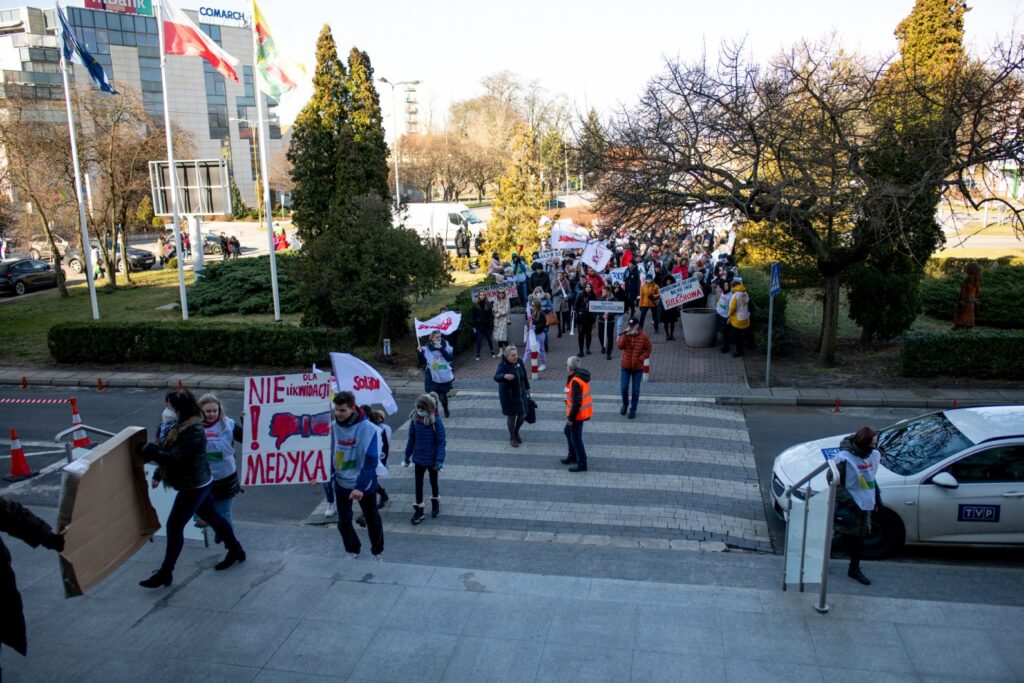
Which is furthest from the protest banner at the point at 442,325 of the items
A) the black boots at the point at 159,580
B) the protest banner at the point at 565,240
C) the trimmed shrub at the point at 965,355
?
the protest banner at the point at 565,240

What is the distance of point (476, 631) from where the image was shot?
6.18 metres

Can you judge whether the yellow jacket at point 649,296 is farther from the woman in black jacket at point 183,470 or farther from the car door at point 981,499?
the woman in black jacket at point 183,470

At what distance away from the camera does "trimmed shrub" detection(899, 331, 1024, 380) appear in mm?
14688

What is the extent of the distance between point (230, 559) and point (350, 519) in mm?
1146

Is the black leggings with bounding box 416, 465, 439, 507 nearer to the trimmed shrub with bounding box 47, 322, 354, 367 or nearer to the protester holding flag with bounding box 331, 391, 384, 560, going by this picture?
the protester holding flag with bounding box 331, 391, 384, 560

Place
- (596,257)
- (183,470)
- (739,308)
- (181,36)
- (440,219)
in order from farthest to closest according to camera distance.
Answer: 1. (440,219)
2. (596,257)
3. (181,36)
4. (739,308)
5. (183,470)

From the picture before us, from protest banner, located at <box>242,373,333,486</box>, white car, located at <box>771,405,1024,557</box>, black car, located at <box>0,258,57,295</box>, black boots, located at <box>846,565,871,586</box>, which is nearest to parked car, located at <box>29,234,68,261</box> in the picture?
black car, located at <box>0,258,57,295</box>

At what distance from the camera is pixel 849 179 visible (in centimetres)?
1458

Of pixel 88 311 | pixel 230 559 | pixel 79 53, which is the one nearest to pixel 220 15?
pixel 79 53

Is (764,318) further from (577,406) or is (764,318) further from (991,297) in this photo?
(577,406)

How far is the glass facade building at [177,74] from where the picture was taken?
65.5 meters

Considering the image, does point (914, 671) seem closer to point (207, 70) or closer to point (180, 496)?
point (180, 496)

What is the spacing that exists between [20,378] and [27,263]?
17.8m

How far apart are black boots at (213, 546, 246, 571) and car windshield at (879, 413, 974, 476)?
6580mm
